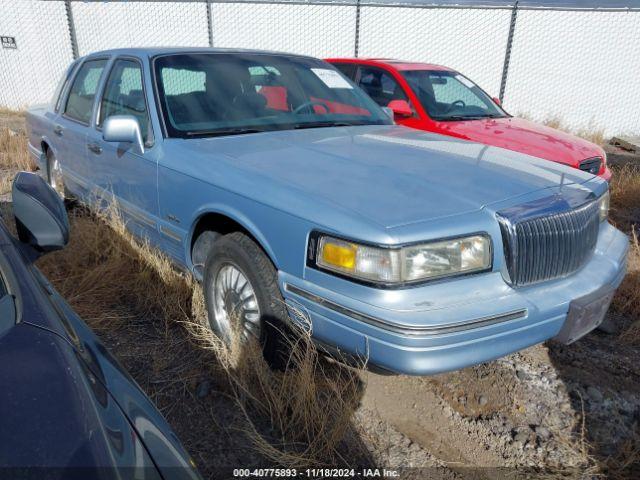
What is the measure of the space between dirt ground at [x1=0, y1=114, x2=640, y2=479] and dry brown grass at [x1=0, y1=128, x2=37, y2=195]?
4.14 metres

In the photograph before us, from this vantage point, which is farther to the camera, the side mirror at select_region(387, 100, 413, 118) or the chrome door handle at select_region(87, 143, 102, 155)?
the side mirror at select_region(387, 100, 413, 118)

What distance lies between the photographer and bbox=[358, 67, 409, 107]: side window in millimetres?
6082

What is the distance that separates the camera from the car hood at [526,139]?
5.01 metres

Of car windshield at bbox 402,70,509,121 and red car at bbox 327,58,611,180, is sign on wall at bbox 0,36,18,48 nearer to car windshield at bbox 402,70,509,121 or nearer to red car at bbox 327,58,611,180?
red car at bbox 327,58,611,180

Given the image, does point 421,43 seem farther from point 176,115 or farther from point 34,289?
point 34,289

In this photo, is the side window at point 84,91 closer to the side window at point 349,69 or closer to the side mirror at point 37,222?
the side mirror at point 37,222

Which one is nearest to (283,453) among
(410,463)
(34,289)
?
(410,463)

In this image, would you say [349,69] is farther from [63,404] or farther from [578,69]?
[578,69]

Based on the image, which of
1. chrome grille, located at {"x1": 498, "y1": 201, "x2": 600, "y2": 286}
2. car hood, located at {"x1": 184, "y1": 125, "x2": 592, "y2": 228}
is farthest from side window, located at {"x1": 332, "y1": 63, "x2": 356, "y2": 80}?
chrome grille, located at {"x1": 498, "y1": 201, "x2": 600, "y2": 286}

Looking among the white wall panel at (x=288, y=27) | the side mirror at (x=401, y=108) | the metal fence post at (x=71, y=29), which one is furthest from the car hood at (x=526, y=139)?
the metal fence post at (x=71, y=29)

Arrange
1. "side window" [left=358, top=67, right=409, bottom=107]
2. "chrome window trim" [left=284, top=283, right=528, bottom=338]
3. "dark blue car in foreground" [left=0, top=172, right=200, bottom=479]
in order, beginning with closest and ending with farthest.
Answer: "dark blue car in foreground" [left=0, top=172, right=200, bottom=479]
"chrome window trim" [left=284, top=283, right=528, bottom=338]
"side window" [left=358, top=67, right=409, bottom=107]

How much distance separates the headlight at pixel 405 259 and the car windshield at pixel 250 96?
53.6 inches

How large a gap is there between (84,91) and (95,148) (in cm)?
91

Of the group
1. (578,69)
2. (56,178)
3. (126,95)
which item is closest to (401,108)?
(126,95)
